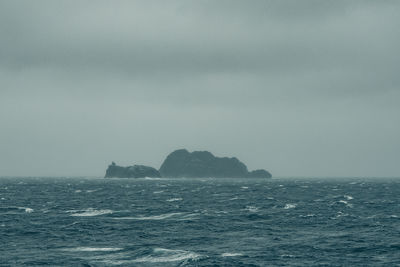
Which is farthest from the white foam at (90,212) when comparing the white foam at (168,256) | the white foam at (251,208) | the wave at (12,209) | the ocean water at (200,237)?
the white foam at (168,256)

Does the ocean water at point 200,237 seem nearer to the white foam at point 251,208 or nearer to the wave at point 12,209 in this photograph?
the wave at point 12,209

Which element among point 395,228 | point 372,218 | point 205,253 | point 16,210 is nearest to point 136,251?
point 205,253

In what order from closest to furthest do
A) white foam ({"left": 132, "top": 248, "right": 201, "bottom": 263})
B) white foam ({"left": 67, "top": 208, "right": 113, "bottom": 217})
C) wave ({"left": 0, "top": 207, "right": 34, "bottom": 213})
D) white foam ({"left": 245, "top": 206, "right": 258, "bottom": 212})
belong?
1. white foam ({"left": 132, "top": 248, "right": 201, "bottom": 263})
2. white foam ({"left": 67, "top": 208, "right": 113, "bottom": 217})
3. wave ({"left": 0, "top": 207, "right": 34, "bottom": 213})
4. white foam ({"left": 245, "top": 206, "right": 258, "bottom": 212})

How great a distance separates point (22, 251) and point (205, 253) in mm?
16649

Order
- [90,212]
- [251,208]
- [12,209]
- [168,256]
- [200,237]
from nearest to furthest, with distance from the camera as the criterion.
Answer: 1. [168,256]
2. [200,237]
3. [90,212]
4. [12,209]
5. [251,208]

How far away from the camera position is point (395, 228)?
6556cm

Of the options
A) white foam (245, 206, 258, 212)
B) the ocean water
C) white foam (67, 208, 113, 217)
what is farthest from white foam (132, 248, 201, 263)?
white foam (245, 206, 258, 212)

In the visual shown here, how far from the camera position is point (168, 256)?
47.2 metres

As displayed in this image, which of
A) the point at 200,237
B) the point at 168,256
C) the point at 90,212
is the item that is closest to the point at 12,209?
the point at 90,212

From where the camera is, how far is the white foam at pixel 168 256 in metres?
45.4

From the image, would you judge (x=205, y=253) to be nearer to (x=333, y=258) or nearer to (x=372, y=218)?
(x=333, y=258)

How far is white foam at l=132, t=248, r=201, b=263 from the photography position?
4541 cm

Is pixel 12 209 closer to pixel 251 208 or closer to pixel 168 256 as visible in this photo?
pixel 251 208

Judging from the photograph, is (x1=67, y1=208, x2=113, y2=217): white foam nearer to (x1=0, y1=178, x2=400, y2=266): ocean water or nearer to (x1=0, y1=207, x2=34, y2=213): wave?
(x1=0, y1=178, x2=400, y2=266): ocean water
